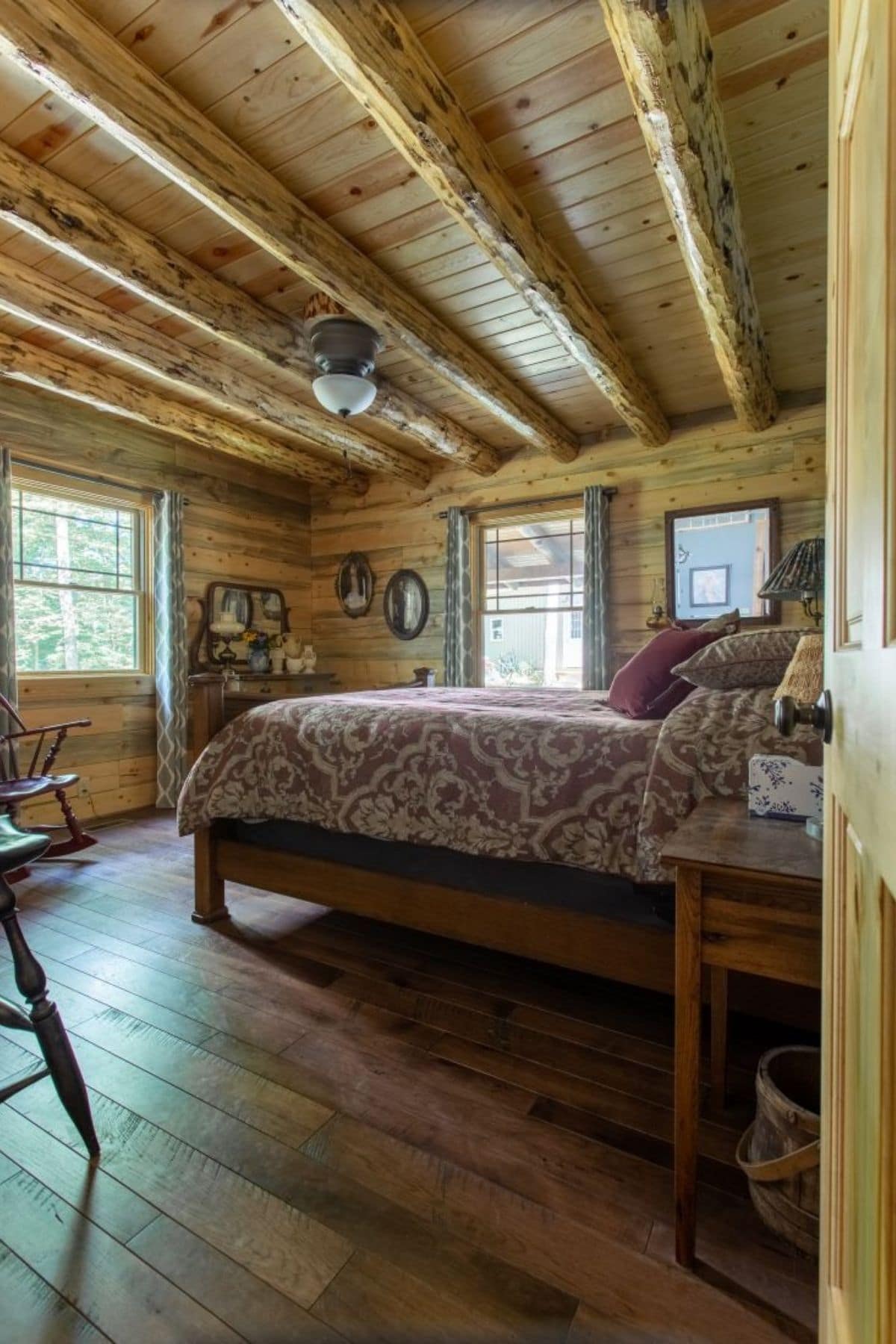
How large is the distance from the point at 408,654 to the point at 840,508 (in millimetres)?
4526

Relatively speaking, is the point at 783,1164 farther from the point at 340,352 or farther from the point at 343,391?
the point at 340,352

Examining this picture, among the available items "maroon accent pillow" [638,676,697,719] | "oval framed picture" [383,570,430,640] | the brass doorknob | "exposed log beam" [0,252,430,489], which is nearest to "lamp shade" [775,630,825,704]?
the brass doorknob

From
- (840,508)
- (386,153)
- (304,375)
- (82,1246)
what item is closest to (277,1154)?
A: (82,1246)

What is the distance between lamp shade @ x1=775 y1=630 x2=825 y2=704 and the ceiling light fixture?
2427 mm

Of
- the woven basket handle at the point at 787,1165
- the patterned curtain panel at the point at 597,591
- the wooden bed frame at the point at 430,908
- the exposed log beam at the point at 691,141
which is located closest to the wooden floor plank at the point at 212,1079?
the wooden bed frame at the point at 430,908

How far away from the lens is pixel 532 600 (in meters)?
4.79

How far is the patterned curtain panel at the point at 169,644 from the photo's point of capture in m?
4.33

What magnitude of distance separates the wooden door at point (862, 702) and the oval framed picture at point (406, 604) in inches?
170

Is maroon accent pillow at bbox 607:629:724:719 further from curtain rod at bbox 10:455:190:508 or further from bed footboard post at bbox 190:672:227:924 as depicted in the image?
curtain rod at bbox 10:455:190:508

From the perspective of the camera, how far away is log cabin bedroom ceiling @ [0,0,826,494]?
1580 millimetres

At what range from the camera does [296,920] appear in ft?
8.20

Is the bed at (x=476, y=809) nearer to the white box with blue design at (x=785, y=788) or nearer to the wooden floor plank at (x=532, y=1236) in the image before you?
the white box with blue design at (x=785, y=788)

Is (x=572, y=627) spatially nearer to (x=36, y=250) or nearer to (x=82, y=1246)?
(x=36, y=250)

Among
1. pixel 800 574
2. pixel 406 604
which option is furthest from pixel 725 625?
→ pixel 406 604
